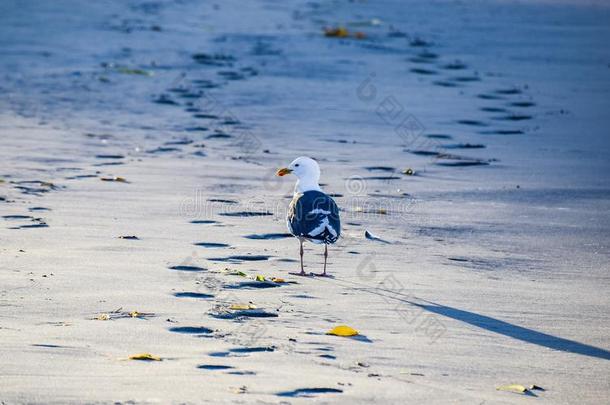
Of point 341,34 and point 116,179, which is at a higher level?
point 341,34

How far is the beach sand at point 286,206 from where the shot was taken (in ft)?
17.8

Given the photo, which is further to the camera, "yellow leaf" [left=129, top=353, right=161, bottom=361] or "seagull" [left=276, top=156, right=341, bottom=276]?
"seagull" [left=276, top=156, right=341, bottom=276]

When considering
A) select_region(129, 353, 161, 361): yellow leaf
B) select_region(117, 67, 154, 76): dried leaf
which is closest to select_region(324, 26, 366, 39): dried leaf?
select_region(117, 67, 154, 76): dried leaf

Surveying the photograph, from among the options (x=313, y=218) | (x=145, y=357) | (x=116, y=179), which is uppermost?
(x=116, y=179)

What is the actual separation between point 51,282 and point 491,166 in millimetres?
5656

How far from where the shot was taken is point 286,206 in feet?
30.9

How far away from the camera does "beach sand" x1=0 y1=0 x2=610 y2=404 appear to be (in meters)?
5.43

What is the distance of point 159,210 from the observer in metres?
9.01

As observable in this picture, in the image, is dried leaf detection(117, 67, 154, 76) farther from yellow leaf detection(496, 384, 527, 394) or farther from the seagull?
yellow leaf detection(496, 384, 527, 394)

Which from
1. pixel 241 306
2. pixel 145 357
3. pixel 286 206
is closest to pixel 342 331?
pixel 241 306

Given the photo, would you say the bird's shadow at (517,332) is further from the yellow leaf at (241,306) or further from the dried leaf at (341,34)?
the dried leaf at (341,34)

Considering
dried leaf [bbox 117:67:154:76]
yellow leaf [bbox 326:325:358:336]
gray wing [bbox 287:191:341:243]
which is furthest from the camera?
dried leaf [bbox 117:67:154:76]

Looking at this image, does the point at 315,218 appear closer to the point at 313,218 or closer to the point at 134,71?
the point at 313,218

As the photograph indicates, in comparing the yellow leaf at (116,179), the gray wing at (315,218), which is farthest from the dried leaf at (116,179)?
the gray wing at (315,218)
